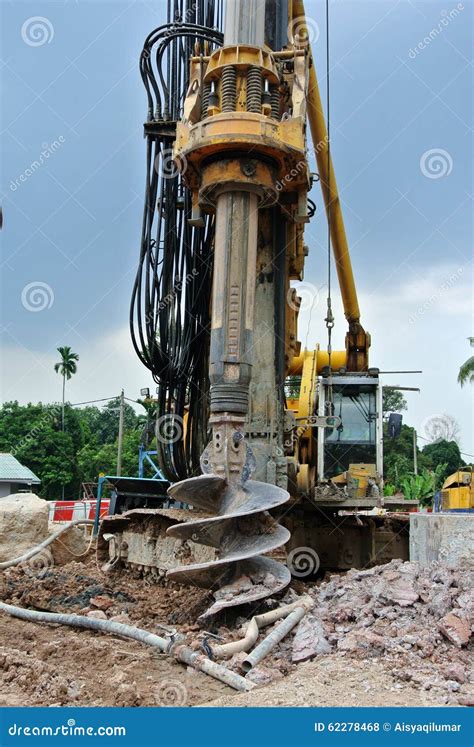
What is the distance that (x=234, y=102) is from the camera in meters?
6.51

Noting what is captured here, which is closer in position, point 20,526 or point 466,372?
point 20,526

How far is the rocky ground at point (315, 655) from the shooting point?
11.8ft

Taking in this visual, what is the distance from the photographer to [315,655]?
4.21 meters

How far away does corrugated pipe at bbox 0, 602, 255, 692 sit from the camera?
12.7ft

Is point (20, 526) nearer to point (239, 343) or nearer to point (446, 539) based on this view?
point (239, 343)

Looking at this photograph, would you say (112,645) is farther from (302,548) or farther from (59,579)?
(302,548)

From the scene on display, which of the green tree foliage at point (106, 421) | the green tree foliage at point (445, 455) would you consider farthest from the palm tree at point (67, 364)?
the green tree foliage at point (445, 455)

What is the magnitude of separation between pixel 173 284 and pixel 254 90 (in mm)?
2131

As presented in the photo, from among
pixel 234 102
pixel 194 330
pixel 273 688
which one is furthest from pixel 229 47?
pixel 273 688

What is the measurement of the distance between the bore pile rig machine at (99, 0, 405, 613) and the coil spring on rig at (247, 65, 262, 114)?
0.01 m

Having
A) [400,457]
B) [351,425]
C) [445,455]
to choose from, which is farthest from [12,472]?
[445,455]

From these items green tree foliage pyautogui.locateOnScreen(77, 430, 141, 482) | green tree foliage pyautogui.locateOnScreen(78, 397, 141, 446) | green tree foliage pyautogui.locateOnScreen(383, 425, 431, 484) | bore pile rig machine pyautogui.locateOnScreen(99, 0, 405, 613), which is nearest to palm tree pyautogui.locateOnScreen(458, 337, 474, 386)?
green tree foliage pyautogui.locateOnScreen(383, 425, 431, 484)

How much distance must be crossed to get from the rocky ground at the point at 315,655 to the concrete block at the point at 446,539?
213 millimetres

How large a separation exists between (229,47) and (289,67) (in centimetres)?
77
